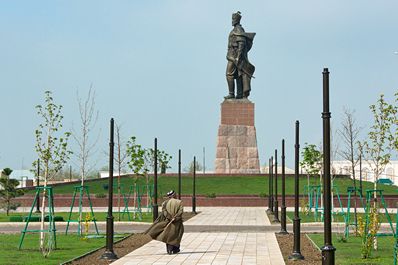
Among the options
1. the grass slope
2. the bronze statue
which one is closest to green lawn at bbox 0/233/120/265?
the grass slope

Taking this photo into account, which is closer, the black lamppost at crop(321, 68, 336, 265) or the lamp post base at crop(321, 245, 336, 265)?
the lamp post base at crop(321, 245, 336, 265)

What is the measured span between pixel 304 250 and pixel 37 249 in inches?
258

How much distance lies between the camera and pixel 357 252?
58.6ft

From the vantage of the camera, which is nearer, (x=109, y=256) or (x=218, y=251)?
(x=109, y=256)

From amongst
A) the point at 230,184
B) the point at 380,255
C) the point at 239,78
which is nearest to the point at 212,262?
the point at 380,255

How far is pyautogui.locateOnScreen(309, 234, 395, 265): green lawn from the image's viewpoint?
15.7m

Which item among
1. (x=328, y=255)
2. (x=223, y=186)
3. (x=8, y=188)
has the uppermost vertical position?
(x=223, y=186)

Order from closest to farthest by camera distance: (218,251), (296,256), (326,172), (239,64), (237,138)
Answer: (326,172) < (296,256) < (218,251) < (237,138) < (239,64)

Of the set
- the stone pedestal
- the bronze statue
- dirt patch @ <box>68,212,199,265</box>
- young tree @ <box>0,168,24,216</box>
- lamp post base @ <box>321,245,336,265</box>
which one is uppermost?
the bronze statue

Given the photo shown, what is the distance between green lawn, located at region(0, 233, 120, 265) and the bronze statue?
3448cm

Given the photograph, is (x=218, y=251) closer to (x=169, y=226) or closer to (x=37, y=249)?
(x=169, y=226)

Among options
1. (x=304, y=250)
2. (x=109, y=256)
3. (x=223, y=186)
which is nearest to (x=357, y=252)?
(x=304, y=250)

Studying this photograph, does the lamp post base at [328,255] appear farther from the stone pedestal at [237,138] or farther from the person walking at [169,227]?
the stone pedestal at [237,138]

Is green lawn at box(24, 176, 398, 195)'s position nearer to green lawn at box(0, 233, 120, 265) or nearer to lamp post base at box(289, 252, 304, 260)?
green lawn at box(0, 233, 120, 265)
